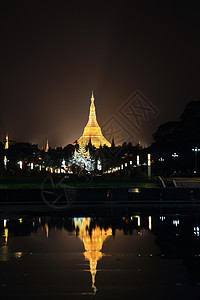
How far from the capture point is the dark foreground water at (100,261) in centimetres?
823

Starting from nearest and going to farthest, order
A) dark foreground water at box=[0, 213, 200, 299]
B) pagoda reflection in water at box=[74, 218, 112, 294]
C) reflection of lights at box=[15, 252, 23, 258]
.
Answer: dark foreground water at box=[0, 213, 200, 299]
pagoda reflection in water at box=[74, 218, 112, 294]
reflection of lights at box=[15, 252, 23, 258]

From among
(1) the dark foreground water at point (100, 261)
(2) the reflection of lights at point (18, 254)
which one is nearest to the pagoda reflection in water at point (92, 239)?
(1) the dark foreground water at point (100, 261)

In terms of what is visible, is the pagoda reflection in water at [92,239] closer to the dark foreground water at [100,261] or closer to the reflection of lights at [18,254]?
the dark foreground water at [100,261]

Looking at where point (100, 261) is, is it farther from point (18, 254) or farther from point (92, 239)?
point (92, 239)

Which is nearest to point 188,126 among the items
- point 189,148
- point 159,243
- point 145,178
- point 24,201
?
point 189,148

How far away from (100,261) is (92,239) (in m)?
3.58

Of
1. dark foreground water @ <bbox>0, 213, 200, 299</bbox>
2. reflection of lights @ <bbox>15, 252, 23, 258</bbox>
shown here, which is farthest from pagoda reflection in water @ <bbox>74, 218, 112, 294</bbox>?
reflection of lights @ <bbox>15, 252, 23, 258</bbox>

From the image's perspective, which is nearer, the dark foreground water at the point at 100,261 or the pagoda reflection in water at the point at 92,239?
the dark foreground water at the point at 100,261

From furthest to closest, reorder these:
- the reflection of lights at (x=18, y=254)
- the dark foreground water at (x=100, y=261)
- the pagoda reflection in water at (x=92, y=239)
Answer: the reflection of lights at (x=18, y=254) → the pagoda reflection in water at (x=92, y=239) → the dark foreground water at (x=100, y=261)

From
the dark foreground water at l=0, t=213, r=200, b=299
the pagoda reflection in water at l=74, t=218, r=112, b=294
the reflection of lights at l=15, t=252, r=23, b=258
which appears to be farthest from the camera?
the reflection of lights at l=15, t=252, r=23, b=258

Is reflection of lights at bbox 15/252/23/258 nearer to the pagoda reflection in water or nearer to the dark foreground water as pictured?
the dark foreground water

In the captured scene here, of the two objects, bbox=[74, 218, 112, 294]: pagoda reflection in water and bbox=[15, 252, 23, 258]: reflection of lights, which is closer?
bbox=[74, 218, 112, 294]: pagoda reflection in water

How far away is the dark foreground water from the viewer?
8227mm

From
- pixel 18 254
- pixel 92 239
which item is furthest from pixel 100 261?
pixel 92 239
